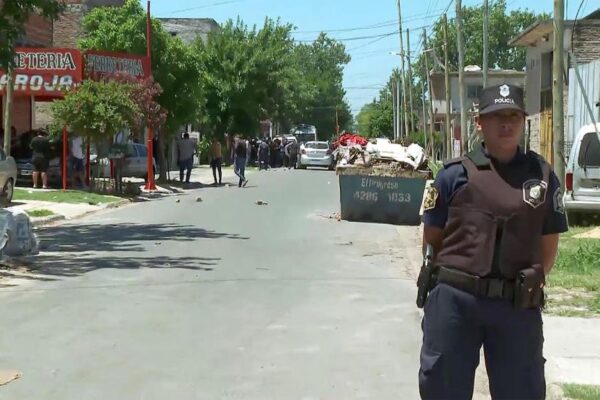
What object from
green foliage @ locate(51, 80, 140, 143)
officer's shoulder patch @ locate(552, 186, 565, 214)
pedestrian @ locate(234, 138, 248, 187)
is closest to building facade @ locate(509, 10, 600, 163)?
pedestrian @ locate(234, 138, 248, 187)

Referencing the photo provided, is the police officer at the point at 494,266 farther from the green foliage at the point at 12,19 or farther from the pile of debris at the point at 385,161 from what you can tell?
the pile of debris at the point at 385,161

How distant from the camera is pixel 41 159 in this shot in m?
27.2

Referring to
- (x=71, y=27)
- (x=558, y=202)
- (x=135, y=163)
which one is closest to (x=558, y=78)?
(x=558, y=202)

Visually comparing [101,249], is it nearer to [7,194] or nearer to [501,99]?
[7,194]

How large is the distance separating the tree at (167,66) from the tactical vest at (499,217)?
93.7 feet

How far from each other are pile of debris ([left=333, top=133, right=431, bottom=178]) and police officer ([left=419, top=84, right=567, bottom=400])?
14.4 metres

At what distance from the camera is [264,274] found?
1236 centimetres

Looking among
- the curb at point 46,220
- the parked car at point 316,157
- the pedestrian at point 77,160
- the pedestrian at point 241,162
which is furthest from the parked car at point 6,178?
the parked car at point 316,157

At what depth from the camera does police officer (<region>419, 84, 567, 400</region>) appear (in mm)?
4176

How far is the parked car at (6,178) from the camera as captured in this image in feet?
70.3

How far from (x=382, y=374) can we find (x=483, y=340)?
299cm

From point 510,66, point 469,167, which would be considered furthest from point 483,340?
point 510,66

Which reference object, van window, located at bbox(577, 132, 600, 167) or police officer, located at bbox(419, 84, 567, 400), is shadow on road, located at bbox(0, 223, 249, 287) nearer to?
van window, located at bbox(577, 132, 600, 167)

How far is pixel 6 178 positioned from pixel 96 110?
13.1 feet
